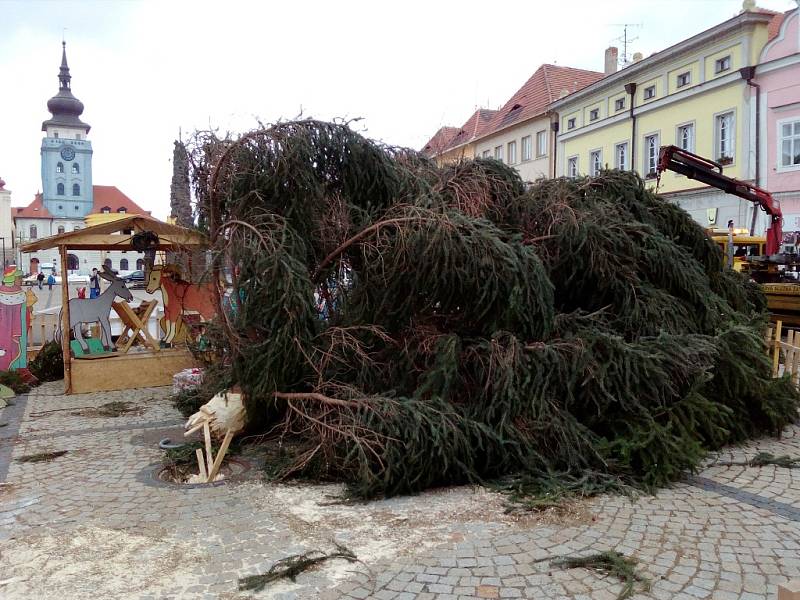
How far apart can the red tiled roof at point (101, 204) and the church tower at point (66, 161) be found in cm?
118

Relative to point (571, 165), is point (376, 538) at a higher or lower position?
lower

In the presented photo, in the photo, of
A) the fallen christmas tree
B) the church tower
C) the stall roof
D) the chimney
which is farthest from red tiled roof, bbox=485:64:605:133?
the church tower

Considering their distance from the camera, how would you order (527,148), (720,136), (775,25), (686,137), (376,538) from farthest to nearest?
(527,148) → (686,137) → (720,136) → (775,25) → (376,538)

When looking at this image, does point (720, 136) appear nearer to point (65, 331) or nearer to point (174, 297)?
point (174, 297)

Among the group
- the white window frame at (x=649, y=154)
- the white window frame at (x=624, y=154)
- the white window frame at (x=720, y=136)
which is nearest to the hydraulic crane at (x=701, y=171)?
the white window frame at (x=720, y=136)

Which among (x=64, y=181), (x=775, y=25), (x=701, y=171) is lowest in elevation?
(x=701, y=171)

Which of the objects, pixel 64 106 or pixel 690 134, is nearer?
pixel 690 134

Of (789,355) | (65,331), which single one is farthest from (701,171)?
(65,331)

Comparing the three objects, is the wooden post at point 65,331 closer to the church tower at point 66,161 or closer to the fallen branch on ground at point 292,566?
the fallen branch on ground at point 292,566

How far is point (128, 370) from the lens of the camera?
387 inches

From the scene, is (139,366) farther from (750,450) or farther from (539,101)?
(539,101)

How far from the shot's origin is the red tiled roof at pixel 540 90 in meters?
37.7

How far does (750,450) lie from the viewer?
19.9 ft

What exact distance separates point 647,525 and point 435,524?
1.41 m
